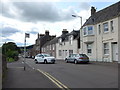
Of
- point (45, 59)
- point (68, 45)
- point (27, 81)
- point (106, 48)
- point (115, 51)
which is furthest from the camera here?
point (68, 45)

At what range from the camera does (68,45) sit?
47.5 m

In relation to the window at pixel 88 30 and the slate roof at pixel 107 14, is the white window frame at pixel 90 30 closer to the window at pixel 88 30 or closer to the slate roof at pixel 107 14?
the window at pixel 88 30

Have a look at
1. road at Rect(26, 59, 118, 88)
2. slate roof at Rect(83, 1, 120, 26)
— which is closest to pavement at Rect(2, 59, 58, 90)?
road at Rect(26, 59, 118, 88)

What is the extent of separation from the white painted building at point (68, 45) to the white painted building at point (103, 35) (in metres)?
6.84

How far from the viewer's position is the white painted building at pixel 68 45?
42444 millimetres

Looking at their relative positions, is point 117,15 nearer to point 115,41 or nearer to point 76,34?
point 115,41

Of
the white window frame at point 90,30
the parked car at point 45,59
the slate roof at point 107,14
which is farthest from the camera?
the white window frame at point 90,30

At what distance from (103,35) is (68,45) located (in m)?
18.9

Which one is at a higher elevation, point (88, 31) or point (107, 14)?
point (107, 14)

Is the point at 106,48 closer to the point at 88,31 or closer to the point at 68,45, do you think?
the point at 88,31

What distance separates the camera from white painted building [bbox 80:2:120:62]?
26.6 metres

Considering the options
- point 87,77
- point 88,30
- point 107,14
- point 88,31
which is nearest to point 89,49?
point 88,31

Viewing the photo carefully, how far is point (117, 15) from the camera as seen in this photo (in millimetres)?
25906

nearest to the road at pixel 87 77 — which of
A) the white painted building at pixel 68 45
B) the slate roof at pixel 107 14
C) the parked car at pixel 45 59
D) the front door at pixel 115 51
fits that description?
the front door at pixel 115 51
